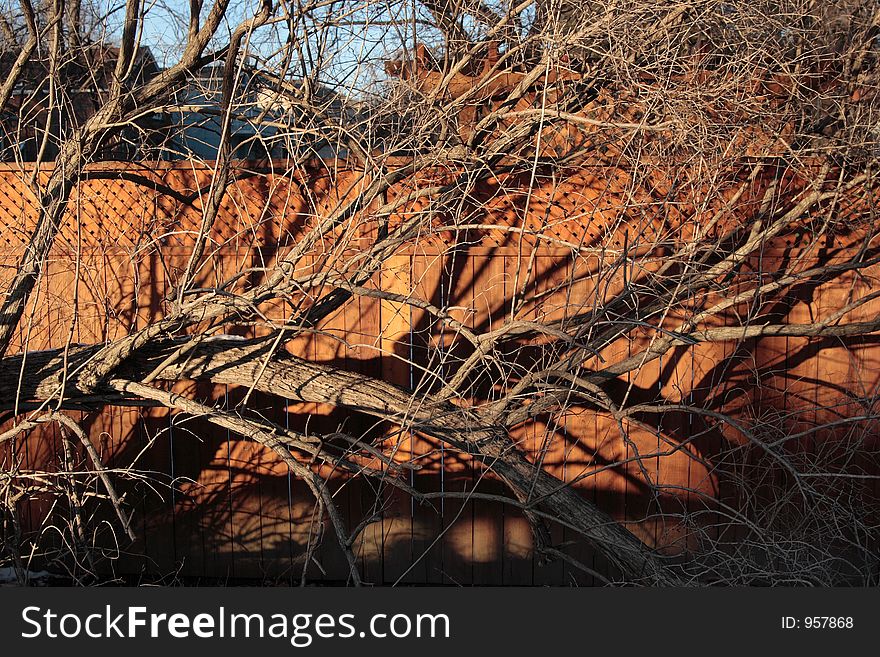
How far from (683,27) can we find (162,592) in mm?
3406

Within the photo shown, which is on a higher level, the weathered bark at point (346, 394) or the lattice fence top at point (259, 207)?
the lattice fence top at point (259, 207)

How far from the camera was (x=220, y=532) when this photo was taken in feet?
14.1

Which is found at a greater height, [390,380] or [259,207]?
[259,207]

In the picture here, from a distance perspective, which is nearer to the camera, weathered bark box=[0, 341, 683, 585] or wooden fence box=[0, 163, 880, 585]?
weathered bark box=[0, 341, 683, 585]

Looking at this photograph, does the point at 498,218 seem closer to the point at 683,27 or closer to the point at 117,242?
the point at 683,27

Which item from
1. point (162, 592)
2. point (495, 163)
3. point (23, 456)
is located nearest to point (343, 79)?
point (495, 163)

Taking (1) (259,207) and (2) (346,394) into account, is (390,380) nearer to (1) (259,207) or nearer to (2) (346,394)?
(2) (346,394)

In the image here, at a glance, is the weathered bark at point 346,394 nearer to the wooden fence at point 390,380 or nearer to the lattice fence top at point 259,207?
the wooden fence at point 390,380

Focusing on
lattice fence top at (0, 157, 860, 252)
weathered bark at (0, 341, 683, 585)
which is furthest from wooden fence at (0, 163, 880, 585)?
weathered bark at (0, 341, 683, 585)

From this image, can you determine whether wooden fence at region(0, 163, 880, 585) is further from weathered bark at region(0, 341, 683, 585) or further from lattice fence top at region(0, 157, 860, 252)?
weathered bark at region(0, 341, 683, 585)

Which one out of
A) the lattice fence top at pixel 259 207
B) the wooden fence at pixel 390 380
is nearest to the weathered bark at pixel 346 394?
the wooden fence at pixel 390 380

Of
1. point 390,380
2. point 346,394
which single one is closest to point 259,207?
point 390,380

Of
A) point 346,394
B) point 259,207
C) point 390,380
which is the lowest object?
point 346,394

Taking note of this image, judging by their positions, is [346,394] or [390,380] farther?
[390,380]
